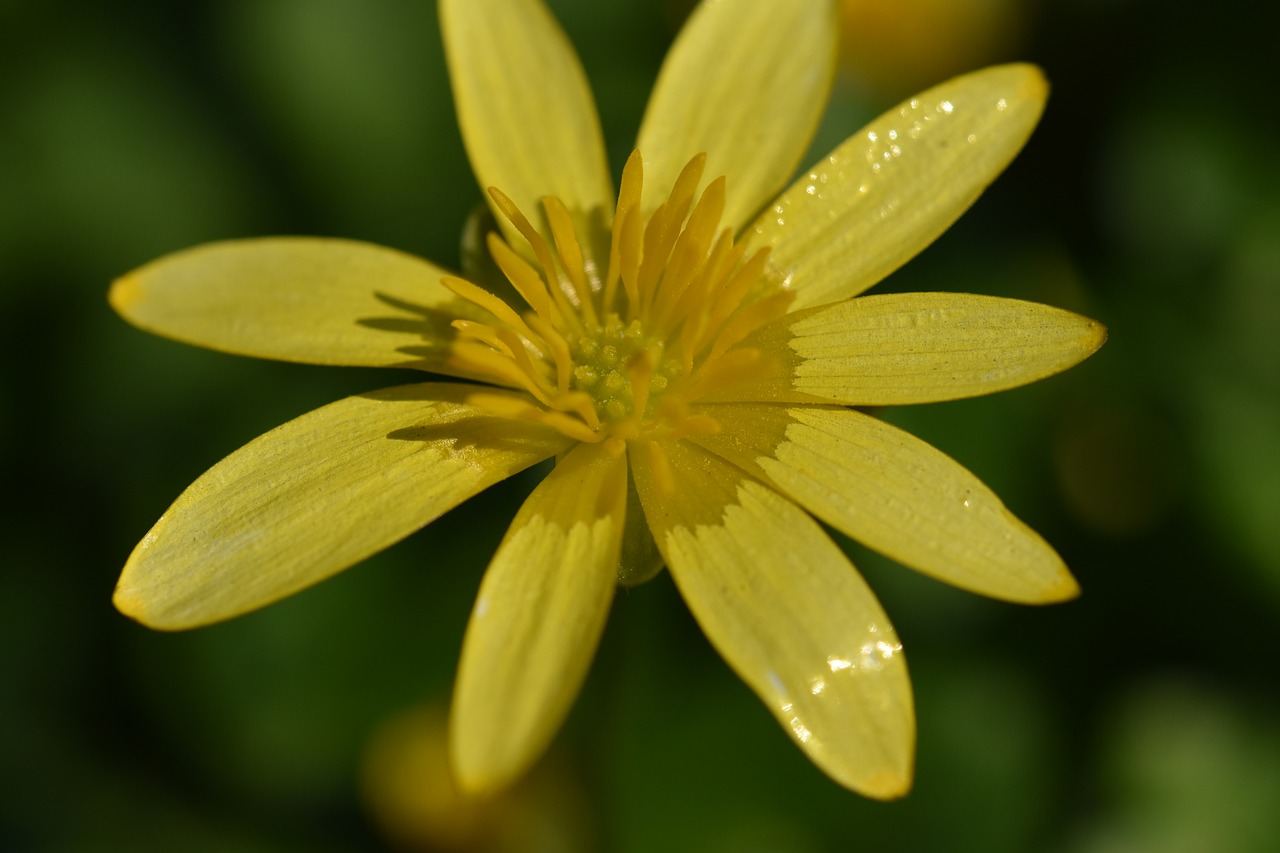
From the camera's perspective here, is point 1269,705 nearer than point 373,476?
No

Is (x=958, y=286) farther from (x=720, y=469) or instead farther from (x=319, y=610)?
(x=319, y=610)

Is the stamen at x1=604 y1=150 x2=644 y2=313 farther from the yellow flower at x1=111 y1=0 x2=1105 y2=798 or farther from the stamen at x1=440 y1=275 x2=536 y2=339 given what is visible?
the stamen at x1=440 y1=275 x2=536 y2=339

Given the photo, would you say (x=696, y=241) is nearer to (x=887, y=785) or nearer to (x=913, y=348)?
(x=913, y=348)

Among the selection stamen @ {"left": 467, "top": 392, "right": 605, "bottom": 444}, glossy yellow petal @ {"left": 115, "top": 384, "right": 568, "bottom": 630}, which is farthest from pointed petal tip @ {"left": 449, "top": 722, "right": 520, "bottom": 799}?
stamen @ {"left": 467, "top": 392, "right": 605, "bottom": 444}

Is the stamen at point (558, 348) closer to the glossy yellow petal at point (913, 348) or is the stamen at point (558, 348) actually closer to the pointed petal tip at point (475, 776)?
the glossy yellow petal at point (913, 348)

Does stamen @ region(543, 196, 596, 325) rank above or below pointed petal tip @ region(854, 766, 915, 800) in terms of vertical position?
above

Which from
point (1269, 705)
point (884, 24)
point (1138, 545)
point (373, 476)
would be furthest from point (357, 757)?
point (884, 24)
